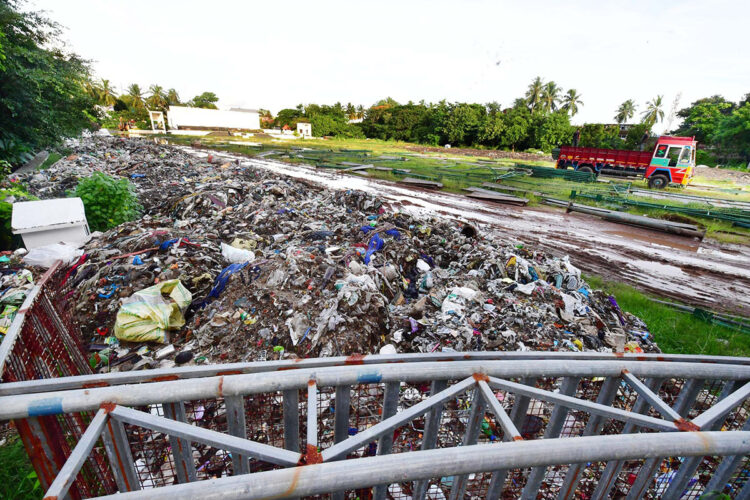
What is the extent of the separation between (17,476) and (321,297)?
10.6 feet

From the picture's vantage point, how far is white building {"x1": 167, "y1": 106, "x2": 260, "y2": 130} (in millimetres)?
53750

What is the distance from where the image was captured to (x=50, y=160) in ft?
54.0

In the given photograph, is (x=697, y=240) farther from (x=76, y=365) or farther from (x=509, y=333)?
(x=76, y=365)

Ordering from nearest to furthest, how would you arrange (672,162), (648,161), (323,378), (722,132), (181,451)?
(323,378) < (181,451) < (672,162) < (648,161) < (722,132)

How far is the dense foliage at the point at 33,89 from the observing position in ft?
37.4

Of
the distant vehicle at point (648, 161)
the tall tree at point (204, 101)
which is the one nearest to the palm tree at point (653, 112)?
the distant vehicle at point (648, 161)

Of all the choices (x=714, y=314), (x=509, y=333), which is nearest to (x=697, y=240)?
(x=714, y=314)

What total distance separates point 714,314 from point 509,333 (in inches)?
172

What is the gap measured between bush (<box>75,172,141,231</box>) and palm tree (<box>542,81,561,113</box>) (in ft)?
207

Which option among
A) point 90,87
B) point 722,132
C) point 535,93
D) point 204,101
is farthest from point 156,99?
point 722,132

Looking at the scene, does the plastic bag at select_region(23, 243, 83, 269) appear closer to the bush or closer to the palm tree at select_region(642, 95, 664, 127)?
the bush

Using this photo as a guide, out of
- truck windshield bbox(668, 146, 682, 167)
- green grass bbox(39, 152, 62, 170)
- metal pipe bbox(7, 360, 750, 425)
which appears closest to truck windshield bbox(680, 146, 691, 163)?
truck windshield bbox(668, 146, 682, 167)

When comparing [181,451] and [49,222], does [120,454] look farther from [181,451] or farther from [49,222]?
[49,222]

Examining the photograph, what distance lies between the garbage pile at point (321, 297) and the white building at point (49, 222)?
0.37m
